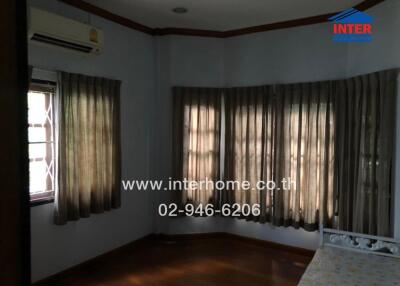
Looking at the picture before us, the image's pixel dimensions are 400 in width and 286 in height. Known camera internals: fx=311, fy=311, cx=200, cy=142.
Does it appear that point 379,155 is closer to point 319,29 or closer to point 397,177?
point 397,177

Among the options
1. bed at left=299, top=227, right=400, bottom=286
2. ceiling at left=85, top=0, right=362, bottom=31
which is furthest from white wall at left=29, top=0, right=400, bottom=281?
bed at left=299, top=227, right=400, bottom=286

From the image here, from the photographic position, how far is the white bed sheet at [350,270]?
213 cm

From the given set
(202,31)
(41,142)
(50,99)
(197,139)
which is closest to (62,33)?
(50,99)

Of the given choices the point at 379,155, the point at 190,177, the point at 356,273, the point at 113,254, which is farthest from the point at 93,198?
the point at 379,155

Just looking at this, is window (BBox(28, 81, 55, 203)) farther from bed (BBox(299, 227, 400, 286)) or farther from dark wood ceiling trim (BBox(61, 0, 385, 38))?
bed (BBox(299, 227, 400, 286))

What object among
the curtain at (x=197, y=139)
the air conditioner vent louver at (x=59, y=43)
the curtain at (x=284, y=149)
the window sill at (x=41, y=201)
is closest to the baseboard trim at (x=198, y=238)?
the curtain at (x=284, y=149)

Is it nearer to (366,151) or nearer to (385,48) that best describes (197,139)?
(366,151)

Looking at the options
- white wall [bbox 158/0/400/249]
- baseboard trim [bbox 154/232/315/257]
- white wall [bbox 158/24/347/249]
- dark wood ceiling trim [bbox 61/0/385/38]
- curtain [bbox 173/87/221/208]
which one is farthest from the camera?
curtain [bbox 173/87/221/208]

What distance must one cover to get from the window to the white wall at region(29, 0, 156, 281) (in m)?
0.17

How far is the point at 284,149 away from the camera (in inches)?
143

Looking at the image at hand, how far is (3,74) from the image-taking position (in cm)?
47

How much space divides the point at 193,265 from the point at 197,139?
150cm

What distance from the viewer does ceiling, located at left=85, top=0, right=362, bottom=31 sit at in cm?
307

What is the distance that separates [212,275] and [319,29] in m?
2.91
